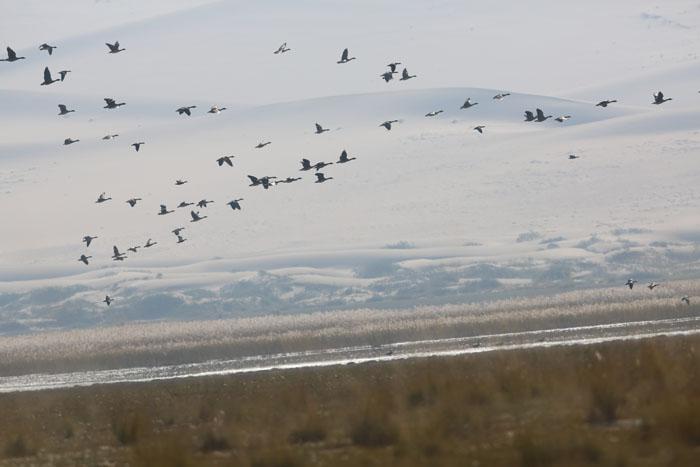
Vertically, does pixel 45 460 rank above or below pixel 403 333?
above

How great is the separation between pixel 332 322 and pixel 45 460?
406 feet

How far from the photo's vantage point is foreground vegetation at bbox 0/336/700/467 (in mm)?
26344

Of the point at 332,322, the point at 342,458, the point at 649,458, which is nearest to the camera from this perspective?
the point at 649,458

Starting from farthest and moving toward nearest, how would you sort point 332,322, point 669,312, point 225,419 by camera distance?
point 332,322
point 669,312
point 225,419

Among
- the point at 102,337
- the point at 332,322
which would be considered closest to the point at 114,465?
the point at 332,322

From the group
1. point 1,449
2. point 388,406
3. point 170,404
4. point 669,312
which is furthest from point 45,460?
point 669,312

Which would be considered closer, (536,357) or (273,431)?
(273,431)

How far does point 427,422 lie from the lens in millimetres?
30875

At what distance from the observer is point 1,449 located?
36781 millimetres

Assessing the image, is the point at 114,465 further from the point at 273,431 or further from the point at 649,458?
the point at 649,458

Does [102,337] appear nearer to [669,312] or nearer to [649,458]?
[669,312]

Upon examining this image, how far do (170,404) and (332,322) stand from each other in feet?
365

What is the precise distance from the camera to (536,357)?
164ft

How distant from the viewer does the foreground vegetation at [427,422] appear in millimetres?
26344
